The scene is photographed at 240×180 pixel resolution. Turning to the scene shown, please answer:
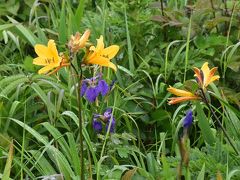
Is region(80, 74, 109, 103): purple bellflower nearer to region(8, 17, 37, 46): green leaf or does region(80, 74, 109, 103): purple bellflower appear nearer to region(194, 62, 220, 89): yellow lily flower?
region(194, 62, 220, 89): yellow lily flower

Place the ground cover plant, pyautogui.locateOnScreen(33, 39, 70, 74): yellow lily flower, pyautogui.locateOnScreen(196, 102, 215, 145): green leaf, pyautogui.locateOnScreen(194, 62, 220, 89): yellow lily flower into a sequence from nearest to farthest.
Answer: pyautogui.locateOnScreen(33, 39, 70, 74): yellow lily flower
pyautogui.locateOnScreen(194, 62, 220, 89): yellow lily flower
the ground cover plant
pyautogui.locateOnScreen(196, 102, 215, 145): green leaf

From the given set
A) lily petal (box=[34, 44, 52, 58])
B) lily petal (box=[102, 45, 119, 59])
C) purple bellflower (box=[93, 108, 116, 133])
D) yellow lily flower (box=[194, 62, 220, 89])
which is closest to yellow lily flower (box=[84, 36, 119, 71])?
lily petal (box=[102, 45, 119, 59])

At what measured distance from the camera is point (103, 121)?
7.67 ft

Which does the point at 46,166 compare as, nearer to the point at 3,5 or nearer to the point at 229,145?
the point at 229,145

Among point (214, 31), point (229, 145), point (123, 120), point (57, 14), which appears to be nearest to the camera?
point (229, 145)

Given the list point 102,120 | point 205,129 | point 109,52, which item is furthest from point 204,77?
point 102,120

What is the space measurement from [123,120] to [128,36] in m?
0.49

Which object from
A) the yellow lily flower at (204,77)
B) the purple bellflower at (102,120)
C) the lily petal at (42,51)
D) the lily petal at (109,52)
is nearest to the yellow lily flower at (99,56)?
the lily petal at (109,52)

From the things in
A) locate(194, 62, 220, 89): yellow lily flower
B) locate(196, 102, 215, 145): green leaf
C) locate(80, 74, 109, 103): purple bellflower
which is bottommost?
locate(196, 102, 215, 145): green leaf

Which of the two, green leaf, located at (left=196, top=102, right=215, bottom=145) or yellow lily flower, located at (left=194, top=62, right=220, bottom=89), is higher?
yellow lily flower, located at (left=194, top=62, right=220, bottom=89)

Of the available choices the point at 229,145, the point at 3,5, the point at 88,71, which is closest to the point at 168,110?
the point at 88,71

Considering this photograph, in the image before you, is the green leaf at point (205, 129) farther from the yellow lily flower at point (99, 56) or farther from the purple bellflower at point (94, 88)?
the yellow lily flower at point (99, 56)

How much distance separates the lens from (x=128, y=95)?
8.96 ft

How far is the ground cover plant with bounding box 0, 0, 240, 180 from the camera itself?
201 cm
